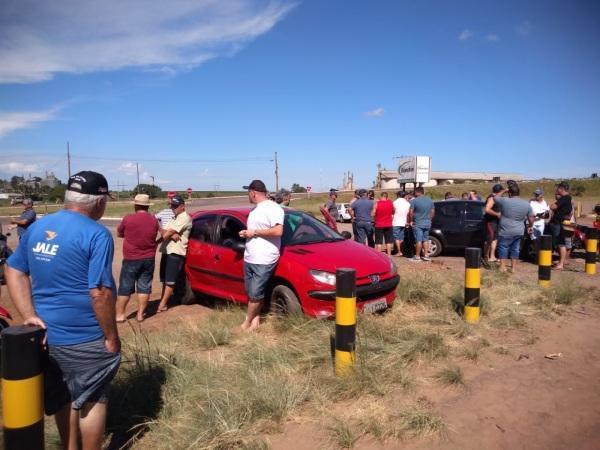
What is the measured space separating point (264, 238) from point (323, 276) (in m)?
0.83

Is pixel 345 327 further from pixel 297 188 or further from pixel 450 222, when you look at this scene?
pixel 297 188

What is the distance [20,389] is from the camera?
2047 millimetres

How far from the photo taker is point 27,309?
8.45 ft

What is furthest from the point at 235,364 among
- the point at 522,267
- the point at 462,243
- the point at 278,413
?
the point at 462,243

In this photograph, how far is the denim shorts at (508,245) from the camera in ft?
27.1

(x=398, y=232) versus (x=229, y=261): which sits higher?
(x=229, y=261)

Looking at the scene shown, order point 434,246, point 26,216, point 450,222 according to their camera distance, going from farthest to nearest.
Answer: point 434,246 < point 450,222 < point 26,216

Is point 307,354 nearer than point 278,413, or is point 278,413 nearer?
point 278,413

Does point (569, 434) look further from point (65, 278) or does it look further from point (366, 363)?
point (65, 278)

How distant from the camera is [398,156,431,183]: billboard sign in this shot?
28.7 meters

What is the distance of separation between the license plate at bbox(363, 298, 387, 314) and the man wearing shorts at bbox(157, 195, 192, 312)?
288 cm

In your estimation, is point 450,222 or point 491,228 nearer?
point 491,228

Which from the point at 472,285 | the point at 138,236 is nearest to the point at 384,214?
the point at 472,285

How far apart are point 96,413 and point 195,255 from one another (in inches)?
169
